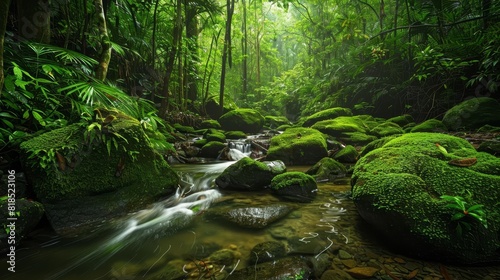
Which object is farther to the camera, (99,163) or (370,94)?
(370,94)

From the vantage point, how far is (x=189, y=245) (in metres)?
2.29

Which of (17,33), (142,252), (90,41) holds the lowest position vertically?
(142,252)

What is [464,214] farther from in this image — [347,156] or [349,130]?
[349,130]

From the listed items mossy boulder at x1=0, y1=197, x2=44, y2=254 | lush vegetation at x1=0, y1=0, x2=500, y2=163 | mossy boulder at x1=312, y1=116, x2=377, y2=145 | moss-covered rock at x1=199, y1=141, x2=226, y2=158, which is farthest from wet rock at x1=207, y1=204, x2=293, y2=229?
mossy boulder at x1=312, y1=116, x2=377, y2=145

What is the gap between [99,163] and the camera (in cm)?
285

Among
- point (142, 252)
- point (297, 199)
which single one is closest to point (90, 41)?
A: point (142, 252)

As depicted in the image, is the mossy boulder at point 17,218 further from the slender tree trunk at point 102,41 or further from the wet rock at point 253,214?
the slender tree trunk at point 102,41

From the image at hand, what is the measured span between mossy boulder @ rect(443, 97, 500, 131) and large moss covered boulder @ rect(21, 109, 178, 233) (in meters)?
7.54

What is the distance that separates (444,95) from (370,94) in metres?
3.58

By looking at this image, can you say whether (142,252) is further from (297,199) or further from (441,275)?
(441,275)

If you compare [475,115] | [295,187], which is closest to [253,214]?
[295,187]

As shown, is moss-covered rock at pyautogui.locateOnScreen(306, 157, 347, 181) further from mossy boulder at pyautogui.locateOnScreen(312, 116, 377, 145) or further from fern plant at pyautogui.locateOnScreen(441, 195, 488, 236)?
mossy boulder at pyautogui.locateOnScreen(312, 116, 377, 145)

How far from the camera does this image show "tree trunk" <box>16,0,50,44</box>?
3.34m

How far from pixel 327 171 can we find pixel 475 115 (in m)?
4.72
